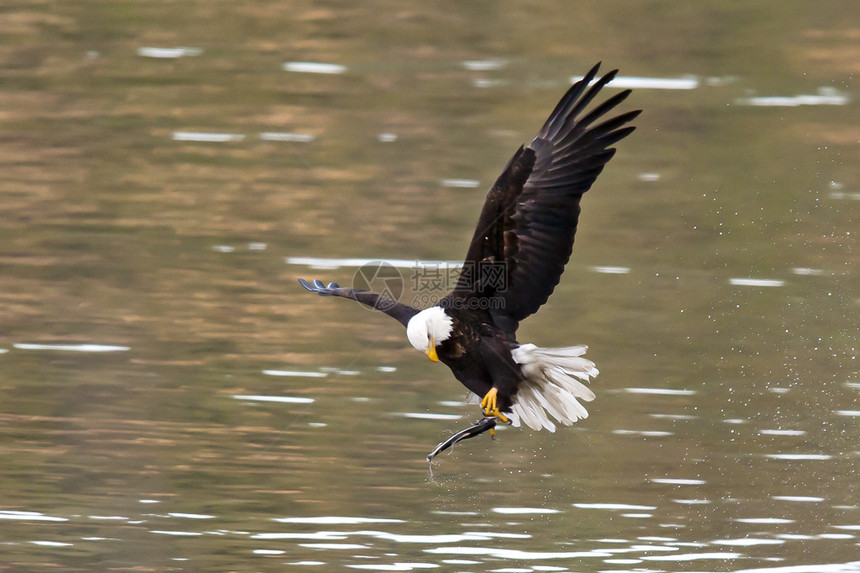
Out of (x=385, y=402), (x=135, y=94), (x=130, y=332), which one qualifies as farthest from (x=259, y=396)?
(x=135, y=94)

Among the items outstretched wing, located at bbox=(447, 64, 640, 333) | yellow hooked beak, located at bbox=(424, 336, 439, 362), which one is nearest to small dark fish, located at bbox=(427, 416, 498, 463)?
yellow hooked beak, located at bbox=(424, 336, 439, 362)

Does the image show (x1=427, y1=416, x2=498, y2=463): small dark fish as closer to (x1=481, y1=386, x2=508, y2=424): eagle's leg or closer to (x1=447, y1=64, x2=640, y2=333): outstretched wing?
(x1=481, y1=386, x2=508, y2=424): eagle's leg

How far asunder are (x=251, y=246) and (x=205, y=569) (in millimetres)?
4495

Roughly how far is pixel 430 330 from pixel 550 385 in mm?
615

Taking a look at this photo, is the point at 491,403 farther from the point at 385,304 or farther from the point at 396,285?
the point at 396,285

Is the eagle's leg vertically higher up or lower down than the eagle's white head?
lower down

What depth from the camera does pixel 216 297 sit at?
9.41m

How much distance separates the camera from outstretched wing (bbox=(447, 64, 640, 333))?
631 cm

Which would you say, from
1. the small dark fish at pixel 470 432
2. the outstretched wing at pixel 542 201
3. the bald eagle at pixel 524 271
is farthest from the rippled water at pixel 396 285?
the outstretched wing at pixel 542 201

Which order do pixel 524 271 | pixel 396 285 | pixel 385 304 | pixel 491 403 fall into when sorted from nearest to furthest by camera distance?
pixel 524 271 → pixel 491 403 → pixel 385 304 → pixel 396 285

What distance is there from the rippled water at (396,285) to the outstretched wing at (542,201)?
3.64 ft

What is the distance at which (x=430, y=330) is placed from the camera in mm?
6402

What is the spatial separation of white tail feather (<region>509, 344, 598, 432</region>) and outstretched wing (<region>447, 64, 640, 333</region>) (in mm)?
301

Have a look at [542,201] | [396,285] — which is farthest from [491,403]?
[396,285]
